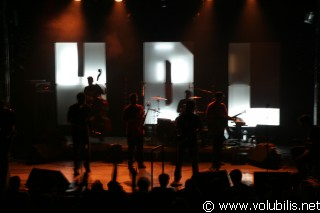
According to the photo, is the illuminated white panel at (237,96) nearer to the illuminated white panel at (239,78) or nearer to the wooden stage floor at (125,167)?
the illuminated white panel at (239,78)

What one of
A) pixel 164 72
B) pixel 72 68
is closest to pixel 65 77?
pixel 72 68

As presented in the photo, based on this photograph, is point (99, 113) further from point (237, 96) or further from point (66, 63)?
point (237, 96)

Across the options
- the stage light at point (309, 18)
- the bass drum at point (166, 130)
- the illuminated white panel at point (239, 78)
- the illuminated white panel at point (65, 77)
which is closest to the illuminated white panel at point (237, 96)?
the illuminated white panel at point (239, 78)

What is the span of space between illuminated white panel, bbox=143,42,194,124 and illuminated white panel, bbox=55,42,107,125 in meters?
1.58

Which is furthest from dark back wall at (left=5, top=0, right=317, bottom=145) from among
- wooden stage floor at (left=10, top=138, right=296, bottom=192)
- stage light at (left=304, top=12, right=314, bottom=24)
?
wooden stage floor at (left=10, top=138, right=296, bottom=192)

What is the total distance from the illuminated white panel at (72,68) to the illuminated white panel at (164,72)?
158 cm

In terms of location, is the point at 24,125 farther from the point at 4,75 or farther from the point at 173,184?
the point at 173,184

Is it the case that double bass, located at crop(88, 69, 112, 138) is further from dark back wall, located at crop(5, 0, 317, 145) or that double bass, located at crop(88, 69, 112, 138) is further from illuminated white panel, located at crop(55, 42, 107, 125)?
illuminated white panel, located at crop(55, 42, 107, 125)

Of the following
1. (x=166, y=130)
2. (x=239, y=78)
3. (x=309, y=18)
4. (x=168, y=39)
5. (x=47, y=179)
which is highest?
(x=309, y=18)

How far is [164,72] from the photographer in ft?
52.8

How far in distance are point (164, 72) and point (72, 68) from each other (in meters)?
3.19

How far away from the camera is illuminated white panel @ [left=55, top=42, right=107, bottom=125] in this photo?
53.3ft

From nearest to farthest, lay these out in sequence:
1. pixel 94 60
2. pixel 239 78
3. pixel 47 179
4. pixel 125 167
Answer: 1. pixel 47 179
2. pixel 125 167
3. pixel 239 78
4. pixel 94 60

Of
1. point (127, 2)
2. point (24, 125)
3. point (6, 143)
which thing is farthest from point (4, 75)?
point (127, 2)
